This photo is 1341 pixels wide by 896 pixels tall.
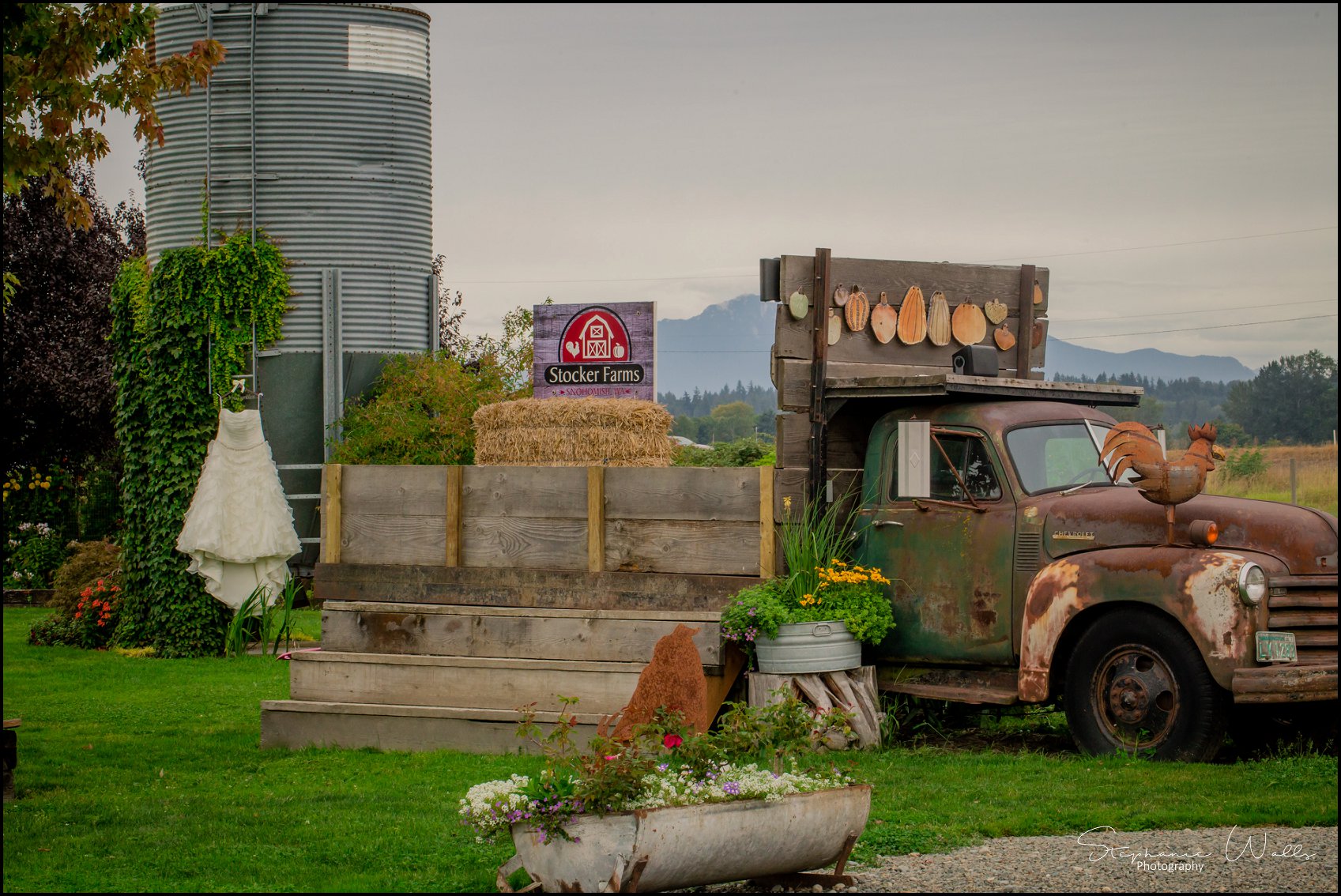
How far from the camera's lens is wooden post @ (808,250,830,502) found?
33.0 ft

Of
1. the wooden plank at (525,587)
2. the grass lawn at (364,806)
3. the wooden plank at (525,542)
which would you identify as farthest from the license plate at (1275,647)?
the wooden plank at (525,542)

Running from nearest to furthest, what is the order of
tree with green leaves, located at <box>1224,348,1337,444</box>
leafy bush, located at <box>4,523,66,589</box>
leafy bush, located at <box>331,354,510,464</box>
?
leafy bush, located at <box>331,354,510,464</box> → leafy bush, located at <box>4,523,66,589</box> → tree with green leaves, located at <box>1224,348,1337,444</box>

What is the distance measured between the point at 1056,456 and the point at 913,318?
83.7 inches

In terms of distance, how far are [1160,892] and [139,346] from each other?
13370mm

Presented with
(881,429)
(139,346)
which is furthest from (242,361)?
(881,429)

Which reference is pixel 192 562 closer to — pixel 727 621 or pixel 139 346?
pixel 139 346

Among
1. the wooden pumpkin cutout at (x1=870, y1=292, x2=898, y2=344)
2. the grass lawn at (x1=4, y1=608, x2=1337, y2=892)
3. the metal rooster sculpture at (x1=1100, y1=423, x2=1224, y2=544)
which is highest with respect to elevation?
the wooden pumpkin cutout at (x1=870, y1=292, x2=898, y2=344)

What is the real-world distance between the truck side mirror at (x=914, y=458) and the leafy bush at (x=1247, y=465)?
14.2 meters

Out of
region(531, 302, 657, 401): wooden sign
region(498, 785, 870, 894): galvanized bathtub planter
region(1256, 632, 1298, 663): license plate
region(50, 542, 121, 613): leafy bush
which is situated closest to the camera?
region(498, 785, 870, 894): galvanized bathtub planter

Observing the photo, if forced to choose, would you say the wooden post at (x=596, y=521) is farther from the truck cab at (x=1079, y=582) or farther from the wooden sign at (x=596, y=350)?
the wooden sign at (x=596, y=350)

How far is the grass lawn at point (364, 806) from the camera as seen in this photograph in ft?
21.2

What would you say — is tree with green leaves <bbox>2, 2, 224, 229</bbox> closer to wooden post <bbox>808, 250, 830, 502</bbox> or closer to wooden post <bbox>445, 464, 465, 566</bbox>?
wooden post <bbox>445, 464, 465, 566</bbox>

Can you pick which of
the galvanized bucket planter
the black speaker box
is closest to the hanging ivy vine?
the galvanized bucket planter

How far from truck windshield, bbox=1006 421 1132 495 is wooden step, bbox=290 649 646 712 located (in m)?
2.73
